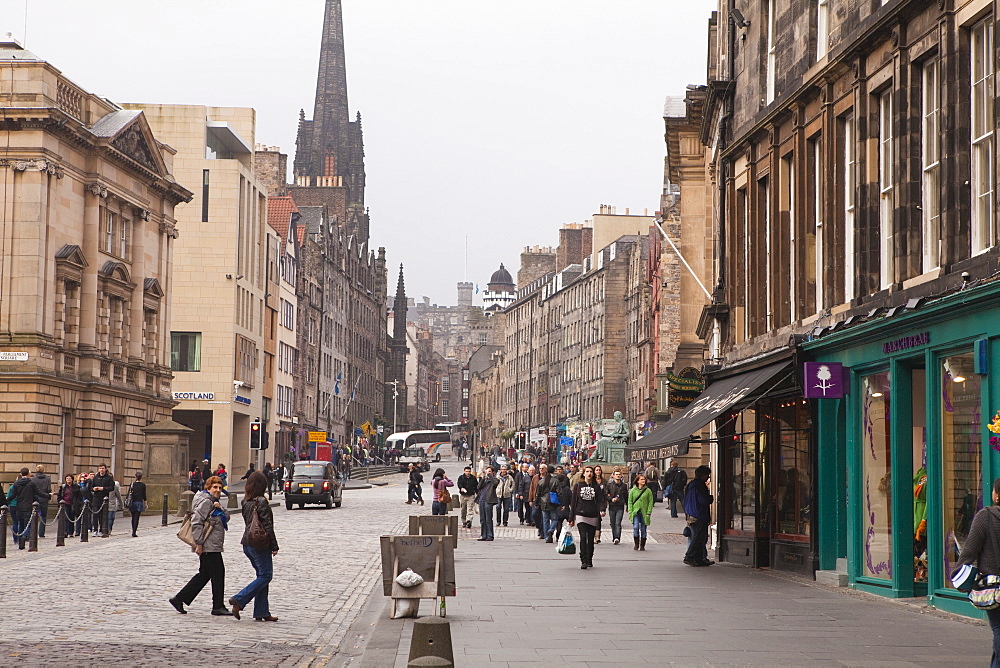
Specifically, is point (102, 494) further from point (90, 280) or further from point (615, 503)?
point (90, 280)

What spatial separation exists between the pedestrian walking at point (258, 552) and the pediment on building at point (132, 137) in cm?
3652

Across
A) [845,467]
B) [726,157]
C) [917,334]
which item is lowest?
[845,467]

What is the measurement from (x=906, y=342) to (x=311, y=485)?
3603 centimetres

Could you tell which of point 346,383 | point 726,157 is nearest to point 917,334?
point 726,157

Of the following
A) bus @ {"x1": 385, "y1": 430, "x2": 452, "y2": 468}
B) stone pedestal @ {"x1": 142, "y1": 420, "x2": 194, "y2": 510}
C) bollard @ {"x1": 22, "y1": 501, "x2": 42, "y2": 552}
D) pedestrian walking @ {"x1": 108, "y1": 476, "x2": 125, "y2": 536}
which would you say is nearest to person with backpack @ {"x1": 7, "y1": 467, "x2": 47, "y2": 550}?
bollard @ {"x1": 22, "y1": 501, "x2": 42, "y2": 552}

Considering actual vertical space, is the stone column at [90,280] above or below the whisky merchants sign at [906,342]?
above

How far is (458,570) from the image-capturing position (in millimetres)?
22719

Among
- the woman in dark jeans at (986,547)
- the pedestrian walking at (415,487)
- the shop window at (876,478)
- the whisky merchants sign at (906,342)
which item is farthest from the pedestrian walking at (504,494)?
the woman in dark jeans at (986,547)

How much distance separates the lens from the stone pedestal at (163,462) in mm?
46562

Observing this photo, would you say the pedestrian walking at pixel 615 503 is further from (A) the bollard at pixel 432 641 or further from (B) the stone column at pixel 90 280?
(A) the bollard at pixel 432 641

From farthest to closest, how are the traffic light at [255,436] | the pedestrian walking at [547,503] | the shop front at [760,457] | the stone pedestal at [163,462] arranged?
the traffic light at [255,436], the stone pedestal at [163,462], the pedestrian walking at [547,503], the shop front at [760,457]

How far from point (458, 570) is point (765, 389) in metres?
5.61

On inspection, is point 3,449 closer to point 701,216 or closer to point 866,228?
point 701,216

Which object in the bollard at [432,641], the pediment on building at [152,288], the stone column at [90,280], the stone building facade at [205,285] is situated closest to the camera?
the bollard at [432,641]
